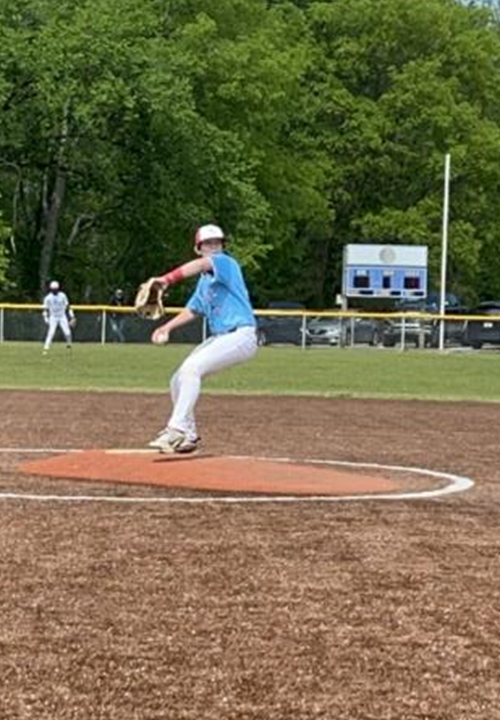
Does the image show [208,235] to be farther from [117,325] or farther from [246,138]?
[246,138]

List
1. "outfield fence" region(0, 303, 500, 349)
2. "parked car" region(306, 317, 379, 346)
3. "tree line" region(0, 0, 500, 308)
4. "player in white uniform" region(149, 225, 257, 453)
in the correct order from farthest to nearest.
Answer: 1. "tree line" region(0, 0, 500, 308)
2. "parked car" region(306, 317, 379, 346)
3. "outfield fence" region(0, 303, 500, 349)
4. "player in white uniform" region(149, 225, 257, 453)

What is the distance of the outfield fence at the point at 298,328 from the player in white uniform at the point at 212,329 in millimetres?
37567

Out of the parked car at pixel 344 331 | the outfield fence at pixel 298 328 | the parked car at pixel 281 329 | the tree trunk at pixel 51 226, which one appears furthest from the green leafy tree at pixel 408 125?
the parked car at pixel 281 329

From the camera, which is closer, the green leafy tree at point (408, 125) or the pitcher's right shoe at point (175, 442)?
the pitcher's right shoe at point (175, 442)

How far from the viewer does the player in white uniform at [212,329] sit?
11859 millimetres

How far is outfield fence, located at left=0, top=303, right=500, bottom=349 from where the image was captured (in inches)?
1983

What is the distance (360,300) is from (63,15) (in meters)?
16.6

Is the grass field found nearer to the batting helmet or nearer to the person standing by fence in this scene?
the person standing by fence

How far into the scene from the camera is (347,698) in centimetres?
518

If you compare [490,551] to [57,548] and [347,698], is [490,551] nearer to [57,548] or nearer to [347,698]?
[57,548]

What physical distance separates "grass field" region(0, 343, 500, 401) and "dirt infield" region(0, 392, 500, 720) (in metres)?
14.8

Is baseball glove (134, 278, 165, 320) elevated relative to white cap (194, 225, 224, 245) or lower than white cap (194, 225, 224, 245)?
lower

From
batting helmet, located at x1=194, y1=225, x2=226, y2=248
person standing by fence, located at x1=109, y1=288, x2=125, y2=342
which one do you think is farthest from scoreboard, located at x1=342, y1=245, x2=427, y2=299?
batting helmet, located at x1=194, y1=225, x2=226, y2=248

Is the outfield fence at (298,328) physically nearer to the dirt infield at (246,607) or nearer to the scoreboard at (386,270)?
the scoreboard at (386,270)
